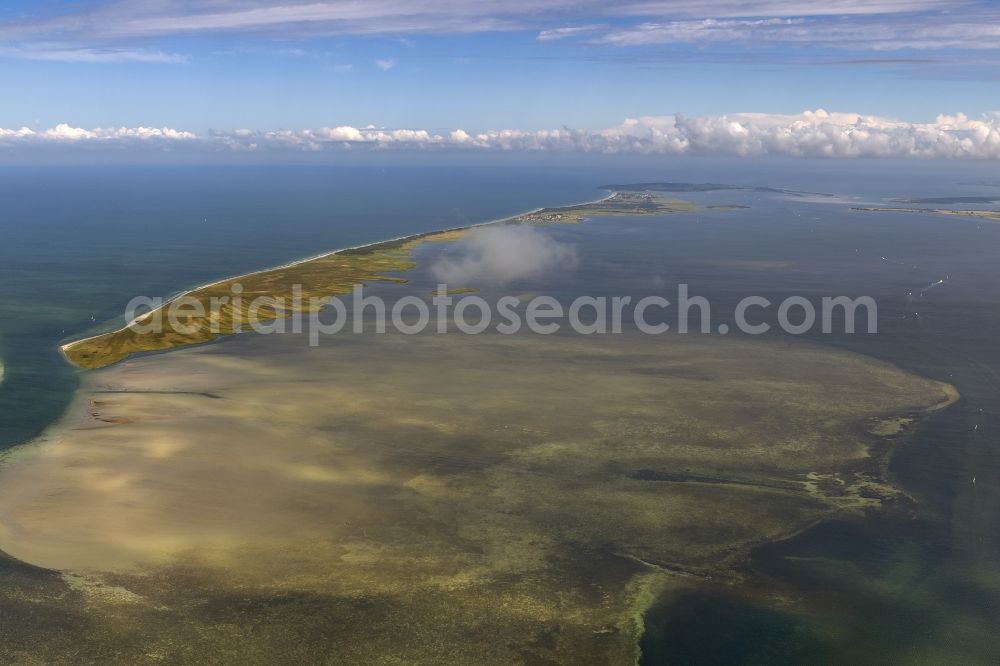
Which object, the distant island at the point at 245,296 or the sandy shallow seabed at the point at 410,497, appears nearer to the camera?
the sandy shallow seabed at the point at 410,497

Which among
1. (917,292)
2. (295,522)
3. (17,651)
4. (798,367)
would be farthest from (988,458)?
(917,292)

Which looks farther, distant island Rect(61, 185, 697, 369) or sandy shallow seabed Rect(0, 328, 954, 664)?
distant island Rect(61, 185, 697, 369)

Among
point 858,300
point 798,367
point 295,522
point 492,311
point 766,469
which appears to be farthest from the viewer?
point 858,300

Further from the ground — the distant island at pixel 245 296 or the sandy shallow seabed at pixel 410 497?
the distant island at pixel 245 296

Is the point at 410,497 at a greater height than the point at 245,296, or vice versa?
the point at 245,296

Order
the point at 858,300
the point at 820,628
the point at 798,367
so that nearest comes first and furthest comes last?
the point at 820,628 → the point at 798,367 → the point at 858,300

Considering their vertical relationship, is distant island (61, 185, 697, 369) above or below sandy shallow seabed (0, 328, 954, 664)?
above

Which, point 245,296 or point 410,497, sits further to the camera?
point 245,296

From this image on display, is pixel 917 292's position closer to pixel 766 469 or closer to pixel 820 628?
pixel 766 469
